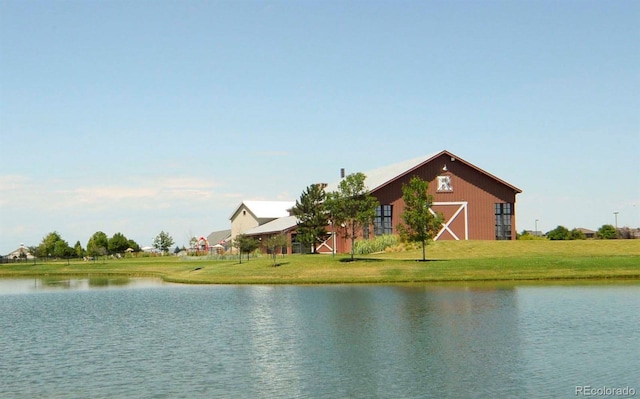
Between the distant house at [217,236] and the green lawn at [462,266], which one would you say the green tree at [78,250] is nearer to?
the distant house at [217,236]

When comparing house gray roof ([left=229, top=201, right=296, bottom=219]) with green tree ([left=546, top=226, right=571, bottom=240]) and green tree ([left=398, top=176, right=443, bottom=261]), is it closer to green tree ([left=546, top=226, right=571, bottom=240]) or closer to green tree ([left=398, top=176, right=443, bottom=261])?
green tree ([left=546, top=226, right=571, bottom=240])

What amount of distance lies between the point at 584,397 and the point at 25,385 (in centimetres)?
1499

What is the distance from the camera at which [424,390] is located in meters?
17.4

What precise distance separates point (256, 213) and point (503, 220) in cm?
4817

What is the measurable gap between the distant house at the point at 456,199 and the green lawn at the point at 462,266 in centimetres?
1013

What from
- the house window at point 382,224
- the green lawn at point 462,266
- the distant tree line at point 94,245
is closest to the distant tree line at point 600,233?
the house window at point 382,224

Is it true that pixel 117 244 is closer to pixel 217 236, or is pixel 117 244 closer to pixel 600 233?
pixel 217 236

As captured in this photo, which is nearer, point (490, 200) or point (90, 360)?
point (90, 360)

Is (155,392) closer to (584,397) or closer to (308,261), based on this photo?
(584,397)

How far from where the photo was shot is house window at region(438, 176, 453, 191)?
78875 millimetres

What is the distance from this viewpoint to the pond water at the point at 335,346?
18172 mm

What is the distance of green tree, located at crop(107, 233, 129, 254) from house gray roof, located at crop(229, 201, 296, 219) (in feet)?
99.9

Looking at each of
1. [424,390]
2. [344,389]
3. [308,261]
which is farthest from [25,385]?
[308,261]

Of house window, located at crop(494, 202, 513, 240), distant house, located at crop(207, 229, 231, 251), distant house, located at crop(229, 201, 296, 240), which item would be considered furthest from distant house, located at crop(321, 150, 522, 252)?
distant house, located at crop(207, 229, 231, 251)
